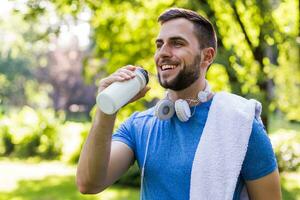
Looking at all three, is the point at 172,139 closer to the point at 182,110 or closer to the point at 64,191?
the point at 182,110

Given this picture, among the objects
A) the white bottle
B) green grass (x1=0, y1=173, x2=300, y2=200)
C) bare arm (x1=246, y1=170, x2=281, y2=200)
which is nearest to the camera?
the white bottle

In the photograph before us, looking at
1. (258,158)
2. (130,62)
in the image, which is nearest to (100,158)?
(258,158)

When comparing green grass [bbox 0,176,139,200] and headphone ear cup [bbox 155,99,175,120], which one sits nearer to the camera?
headphone ear cup [bbox 155,99,175,120]

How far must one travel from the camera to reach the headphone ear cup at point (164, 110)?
67.1 inches

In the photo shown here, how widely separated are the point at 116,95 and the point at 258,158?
1.82 feet

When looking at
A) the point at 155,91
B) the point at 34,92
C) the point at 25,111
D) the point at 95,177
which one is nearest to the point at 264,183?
the point at 95,177

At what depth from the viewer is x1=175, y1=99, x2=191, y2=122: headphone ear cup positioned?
166 cm

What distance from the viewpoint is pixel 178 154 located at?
1.63m

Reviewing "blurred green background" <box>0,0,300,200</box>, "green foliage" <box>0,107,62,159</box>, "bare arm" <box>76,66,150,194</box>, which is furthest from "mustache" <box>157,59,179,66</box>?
"green foliage" <box>0,107,62,159</box>

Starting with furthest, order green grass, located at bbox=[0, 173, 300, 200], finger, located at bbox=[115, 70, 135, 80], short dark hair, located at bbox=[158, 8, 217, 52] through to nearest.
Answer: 1. green grass, located at bbox=[0, 173, 300, 200]
2. short dark hair, located at bbox=[158, 8, 217, 52]
3. finger, located at bbox=[115, 70, 135, 80]

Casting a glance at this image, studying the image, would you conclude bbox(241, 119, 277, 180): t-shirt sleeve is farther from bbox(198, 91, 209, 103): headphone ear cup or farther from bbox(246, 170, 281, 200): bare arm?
bbox(198, 91, 209, 103): headphone ear cup

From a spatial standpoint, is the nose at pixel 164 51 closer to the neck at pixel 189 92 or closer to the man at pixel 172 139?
the man at pixel 172 139

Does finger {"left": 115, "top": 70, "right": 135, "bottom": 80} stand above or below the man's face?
below

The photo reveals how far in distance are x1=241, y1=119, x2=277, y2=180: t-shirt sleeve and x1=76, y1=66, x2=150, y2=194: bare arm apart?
418 millimetres
